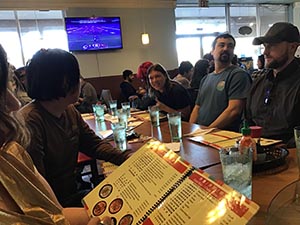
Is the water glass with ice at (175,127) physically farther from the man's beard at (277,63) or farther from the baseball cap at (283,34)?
the baseball cap at (283,34)

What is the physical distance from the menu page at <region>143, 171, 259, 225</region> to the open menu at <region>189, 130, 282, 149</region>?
869 millimetres

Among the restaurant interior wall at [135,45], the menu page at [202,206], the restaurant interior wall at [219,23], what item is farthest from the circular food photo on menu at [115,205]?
the restaurant interior wall at [219,23]

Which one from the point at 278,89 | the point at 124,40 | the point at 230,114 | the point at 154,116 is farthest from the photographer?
the point at 124,40

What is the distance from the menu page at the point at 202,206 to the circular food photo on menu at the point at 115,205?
130 mm

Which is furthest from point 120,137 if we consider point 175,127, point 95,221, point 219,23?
point 219,23

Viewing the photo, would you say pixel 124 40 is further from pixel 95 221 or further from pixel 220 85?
pixel 95 221

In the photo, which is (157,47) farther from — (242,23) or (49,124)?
(49,124)

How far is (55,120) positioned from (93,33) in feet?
18.0

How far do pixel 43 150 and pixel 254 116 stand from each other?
140 centimetres

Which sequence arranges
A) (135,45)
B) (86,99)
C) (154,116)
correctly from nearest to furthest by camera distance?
(154,116)
(86,99)
(135,45)

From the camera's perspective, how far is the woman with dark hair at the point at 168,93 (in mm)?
3160

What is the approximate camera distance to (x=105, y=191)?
3.02ft

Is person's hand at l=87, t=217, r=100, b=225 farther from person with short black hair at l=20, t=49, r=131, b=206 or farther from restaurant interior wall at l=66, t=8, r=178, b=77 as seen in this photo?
restaurant interior wall at l=66, t=8, r=178, b=77

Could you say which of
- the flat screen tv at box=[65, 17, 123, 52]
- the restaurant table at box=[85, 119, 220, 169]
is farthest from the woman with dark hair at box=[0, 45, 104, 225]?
the flat screen tv at box=[65, 17, 123, 52]
